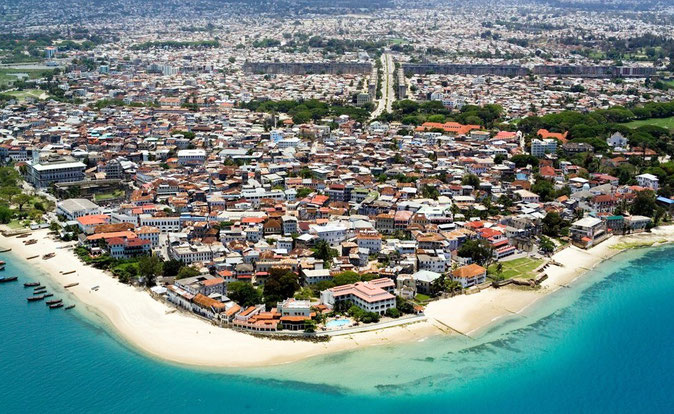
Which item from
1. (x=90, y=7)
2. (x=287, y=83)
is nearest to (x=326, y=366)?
(x=287, y=83)

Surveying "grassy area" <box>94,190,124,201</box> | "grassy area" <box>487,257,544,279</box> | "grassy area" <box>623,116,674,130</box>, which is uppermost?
"grassy area" <box>94,190,124,201</box>

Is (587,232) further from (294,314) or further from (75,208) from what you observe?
(75,208)

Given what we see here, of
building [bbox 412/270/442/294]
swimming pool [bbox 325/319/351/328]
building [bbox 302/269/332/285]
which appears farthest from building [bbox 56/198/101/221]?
building [bbox 412/270/442/294]

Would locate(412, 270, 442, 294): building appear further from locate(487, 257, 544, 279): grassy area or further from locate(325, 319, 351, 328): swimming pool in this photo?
locate(325, 319, 351, 328): swimming pool

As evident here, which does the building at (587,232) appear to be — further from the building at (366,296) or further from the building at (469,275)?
the building at (366,296)

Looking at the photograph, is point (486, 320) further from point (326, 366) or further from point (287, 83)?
point (287, 83)

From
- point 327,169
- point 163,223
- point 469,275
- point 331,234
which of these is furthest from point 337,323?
point 327,169
